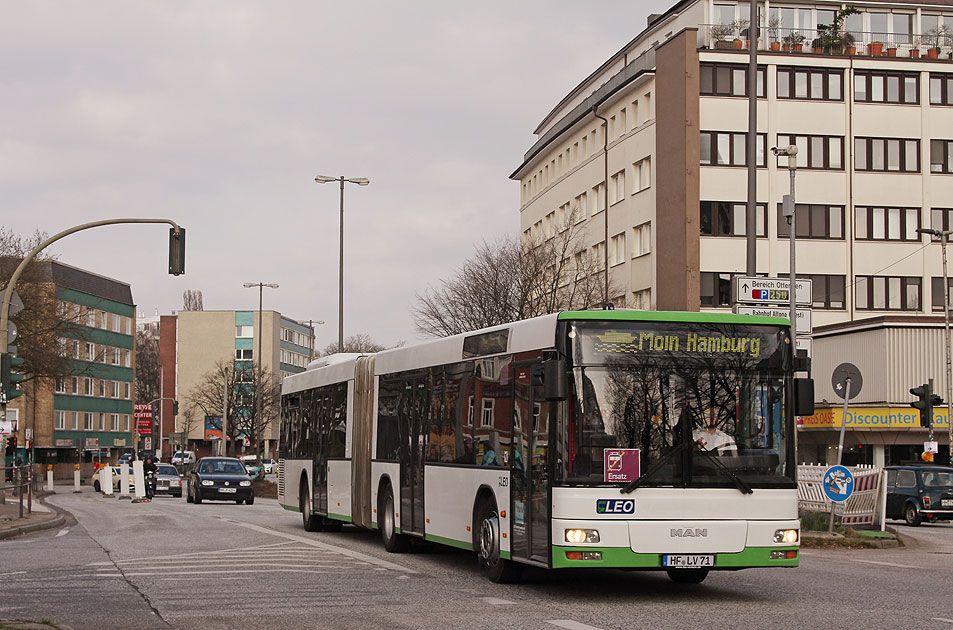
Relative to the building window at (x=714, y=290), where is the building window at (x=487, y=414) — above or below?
below

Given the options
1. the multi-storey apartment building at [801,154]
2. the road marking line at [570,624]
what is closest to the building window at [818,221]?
the multi-storey apartment building at [801,154]

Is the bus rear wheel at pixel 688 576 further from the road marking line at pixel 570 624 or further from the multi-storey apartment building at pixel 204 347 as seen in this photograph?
the multi-storey apartment building at pixel 204 347

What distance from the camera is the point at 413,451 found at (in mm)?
18469

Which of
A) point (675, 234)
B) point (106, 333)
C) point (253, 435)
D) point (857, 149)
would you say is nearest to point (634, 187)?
point (675, 234)

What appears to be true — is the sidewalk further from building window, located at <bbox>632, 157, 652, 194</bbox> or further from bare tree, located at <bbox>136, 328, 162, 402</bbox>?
bare tree, located at <bbox>136, 328, 162, 402</bbox>

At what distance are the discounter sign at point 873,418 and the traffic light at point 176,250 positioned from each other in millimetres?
32472

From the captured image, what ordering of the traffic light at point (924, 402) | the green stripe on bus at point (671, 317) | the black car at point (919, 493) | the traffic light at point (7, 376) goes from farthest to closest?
the traffic light at point (924, 402) < the black car at point (919, 493) < the traffic light at point (7, 376) < the green stripe on bus at point (671, 317)

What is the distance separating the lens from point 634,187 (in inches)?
2741

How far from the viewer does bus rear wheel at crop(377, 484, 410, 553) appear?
19.4 meters

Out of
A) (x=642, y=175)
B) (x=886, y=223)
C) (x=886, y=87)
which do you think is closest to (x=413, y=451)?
(x=642, y=175)

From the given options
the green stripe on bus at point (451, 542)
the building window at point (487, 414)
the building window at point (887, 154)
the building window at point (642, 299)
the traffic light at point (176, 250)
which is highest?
the building window at point (887, 154)

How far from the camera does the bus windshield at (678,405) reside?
43.3ft

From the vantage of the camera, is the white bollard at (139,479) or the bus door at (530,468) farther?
the white bollard at (139,479)

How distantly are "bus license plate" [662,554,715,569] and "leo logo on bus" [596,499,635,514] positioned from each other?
0.58 meters
